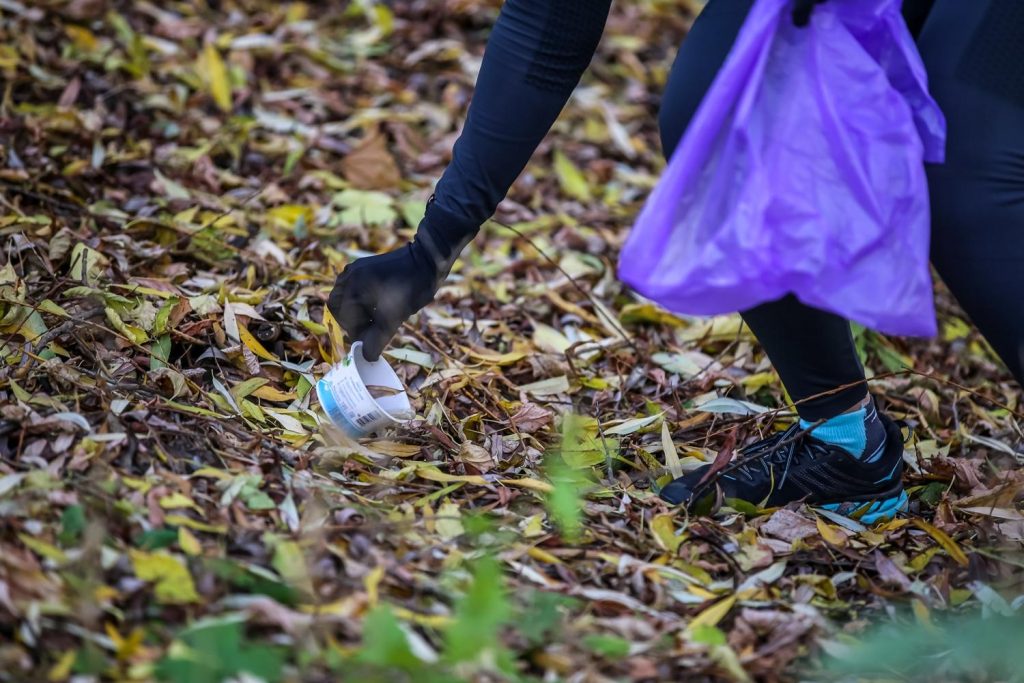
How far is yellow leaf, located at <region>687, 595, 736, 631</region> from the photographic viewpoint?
61.3 inches

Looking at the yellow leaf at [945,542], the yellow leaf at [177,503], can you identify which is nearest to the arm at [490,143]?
the yellow leaf at [177,503]

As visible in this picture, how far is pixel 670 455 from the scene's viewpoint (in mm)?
1995

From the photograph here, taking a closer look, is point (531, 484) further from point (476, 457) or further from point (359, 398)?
point (359, 398)

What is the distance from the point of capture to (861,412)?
1.84 m

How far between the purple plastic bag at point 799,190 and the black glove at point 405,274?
1.33 feet

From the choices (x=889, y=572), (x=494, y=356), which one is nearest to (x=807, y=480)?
(x=889, y=572)

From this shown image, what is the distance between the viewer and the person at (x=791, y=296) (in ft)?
5.24

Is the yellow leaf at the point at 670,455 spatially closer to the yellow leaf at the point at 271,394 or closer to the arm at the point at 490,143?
the arm at the point at 490,143

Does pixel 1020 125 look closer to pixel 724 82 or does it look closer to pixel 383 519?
pixel 724 82

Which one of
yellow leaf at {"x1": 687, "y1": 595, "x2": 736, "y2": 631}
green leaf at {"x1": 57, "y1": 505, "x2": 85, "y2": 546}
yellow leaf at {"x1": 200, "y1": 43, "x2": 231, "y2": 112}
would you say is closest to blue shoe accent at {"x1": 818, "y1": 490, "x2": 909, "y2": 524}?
yellow leaf at {"x1": 687, "y1": 595, "x2": 736, "y2": 631}

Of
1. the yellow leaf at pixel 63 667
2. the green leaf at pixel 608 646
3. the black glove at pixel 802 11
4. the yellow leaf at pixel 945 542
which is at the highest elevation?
the black glove at pixel 802 11

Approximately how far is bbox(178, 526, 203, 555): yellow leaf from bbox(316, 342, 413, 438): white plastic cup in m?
0.46

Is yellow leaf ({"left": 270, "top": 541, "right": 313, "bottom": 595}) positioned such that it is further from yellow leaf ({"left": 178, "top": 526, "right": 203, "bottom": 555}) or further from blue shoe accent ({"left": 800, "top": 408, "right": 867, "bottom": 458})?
blue shoe accent ({"left": 800, "top": 408, "right": 867, "bottom": 458})

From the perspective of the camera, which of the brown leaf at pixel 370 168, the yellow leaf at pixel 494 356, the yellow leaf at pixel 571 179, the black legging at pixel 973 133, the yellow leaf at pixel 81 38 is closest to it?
the black legging at pixel 973 133
